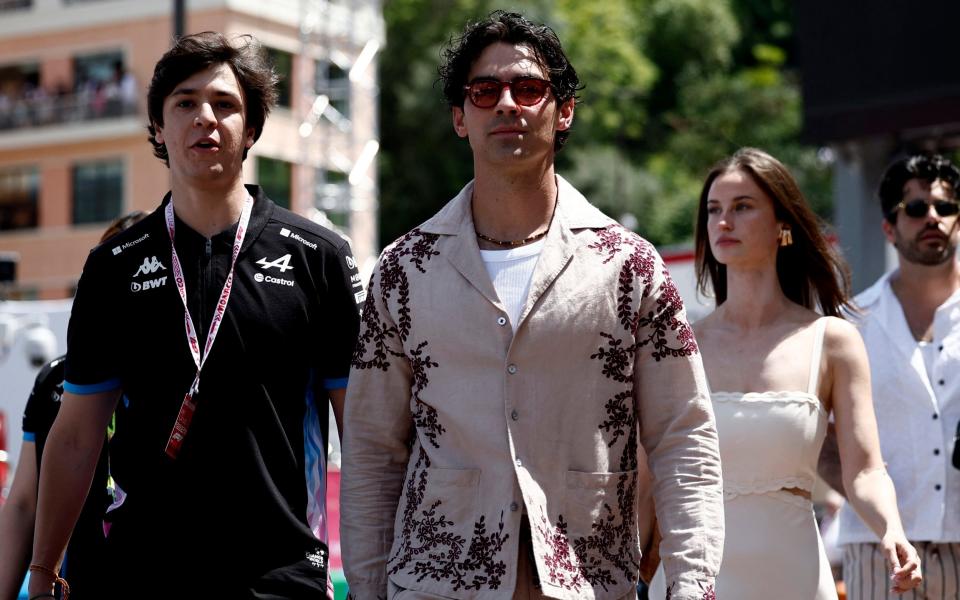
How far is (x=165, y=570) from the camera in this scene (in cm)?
438

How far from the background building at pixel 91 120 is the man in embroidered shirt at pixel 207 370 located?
35779mm

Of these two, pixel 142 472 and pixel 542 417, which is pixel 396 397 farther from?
pixel 142 472

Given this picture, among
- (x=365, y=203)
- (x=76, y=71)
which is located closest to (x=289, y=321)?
(x=365, y=203)

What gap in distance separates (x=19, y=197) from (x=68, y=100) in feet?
11.4

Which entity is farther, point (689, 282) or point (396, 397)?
point (689, 282)

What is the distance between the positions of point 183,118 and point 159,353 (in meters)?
0.71

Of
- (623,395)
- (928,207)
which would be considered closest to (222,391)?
(623,395)

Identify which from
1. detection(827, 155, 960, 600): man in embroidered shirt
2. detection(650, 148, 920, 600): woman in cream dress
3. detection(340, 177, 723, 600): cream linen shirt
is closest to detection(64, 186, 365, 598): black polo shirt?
detection(340, 177, 723, 600): cream linen shirt

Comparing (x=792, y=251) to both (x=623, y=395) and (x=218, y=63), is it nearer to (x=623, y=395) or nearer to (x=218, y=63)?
(x=623, y=395)

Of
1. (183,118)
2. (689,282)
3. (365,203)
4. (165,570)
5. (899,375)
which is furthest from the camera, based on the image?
(365,203)

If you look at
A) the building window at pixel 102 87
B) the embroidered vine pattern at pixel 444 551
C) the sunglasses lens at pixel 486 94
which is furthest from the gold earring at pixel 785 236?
the building window at pixel 102 87

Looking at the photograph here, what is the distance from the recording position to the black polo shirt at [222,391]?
4.39m

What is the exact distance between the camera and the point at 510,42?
14.2 feet

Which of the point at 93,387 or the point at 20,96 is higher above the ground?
the point at 20,96
